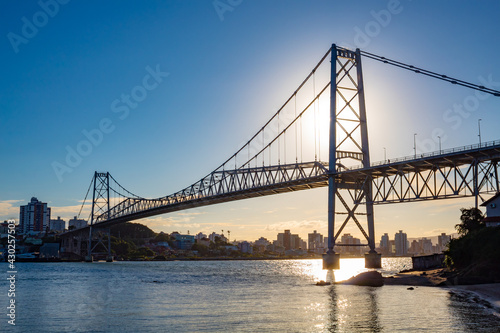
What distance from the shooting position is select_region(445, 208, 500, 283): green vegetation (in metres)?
39.0

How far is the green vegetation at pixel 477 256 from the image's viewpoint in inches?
1534

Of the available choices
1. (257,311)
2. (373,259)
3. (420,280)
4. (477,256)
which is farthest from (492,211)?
(257,311)

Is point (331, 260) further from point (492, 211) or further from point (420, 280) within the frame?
point (492, 211)

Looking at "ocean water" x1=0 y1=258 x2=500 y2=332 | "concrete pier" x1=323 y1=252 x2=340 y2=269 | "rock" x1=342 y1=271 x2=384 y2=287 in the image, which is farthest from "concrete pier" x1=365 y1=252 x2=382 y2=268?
"ocean water" x1=0 y1=258 x2=500 y2=332

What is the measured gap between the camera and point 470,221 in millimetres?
51219

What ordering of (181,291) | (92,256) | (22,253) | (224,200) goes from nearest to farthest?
(181,291), (224,200), (92,256), (22,253)

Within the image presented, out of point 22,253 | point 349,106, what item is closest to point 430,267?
point 349,106

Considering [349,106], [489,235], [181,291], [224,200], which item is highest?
Answer: [349,106]

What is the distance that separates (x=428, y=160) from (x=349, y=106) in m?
16.3

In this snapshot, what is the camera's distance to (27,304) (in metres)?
36.4

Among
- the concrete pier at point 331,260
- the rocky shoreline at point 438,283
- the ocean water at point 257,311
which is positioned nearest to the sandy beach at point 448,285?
the rocky shoreline at point 438,283

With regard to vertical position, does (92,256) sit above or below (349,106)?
below

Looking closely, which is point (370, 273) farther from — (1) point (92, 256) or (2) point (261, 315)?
(1) point (92, 256)

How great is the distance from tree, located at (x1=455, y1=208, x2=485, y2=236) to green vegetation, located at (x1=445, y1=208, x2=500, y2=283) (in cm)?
542
